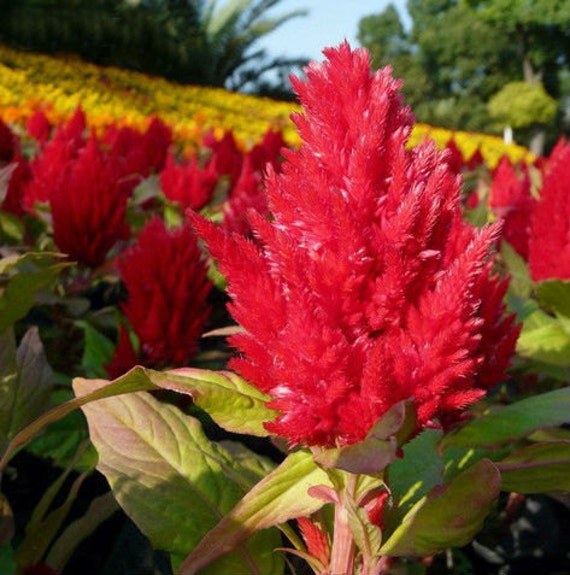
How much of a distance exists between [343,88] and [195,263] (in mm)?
799

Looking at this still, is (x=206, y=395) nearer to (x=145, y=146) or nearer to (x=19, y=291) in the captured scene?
(x=19, y=291)

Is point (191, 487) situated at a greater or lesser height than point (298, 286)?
lesser

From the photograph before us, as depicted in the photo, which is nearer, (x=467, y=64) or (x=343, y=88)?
(x=343, y=88)

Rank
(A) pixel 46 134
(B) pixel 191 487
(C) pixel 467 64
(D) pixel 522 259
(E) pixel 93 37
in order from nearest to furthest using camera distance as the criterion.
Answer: (B) pixel 191 487 → (D) pixel 522 259 → (A) pixel 46 134 → (E) pixel 93 37 → (C) pixel 467 64

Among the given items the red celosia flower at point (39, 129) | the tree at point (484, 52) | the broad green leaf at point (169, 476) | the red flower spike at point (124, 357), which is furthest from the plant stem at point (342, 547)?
the tree at point (484, 52)

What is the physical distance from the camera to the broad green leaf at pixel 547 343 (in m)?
1.40

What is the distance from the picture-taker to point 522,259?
6.54ft

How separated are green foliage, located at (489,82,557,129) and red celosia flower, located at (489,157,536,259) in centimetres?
2978

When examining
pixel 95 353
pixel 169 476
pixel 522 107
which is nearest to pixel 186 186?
pixel 95 353

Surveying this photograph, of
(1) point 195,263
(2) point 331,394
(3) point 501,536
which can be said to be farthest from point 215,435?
(2) point 331,394

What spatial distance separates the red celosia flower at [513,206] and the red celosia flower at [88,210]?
0.91m

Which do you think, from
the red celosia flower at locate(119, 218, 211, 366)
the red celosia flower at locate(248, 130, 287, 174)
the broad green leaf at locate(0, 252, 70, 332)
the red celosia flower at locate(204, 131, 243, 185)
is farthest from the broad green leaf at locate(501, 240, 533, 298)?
the red celosia flower at locate(204, 131, 243, 185)

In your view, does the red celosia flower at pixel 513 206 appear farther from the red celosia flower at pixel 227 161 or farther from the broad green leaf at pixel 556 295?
the red celosia flower at pixel 227 161

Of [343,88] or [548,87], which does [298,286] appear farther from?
[548,87]
